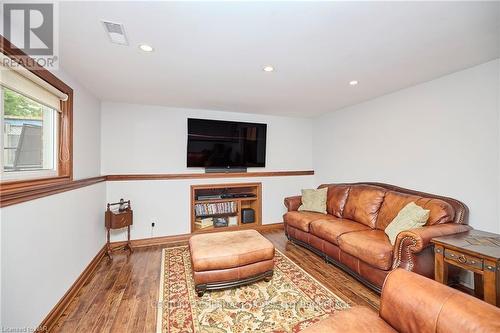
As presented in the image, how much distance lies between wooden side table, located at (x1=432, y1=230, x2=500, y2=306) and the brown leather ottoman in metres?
1.47

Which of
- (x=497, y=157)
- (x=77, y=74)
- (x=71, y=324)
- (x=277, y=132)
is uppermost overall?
(x=77, y=74)

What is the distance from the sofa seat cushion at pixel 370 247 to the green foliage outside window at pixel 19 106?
3.20 meters

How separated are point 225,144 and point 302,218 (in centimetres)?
183

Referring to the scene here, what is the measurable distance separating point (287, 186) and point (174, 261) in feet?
8.47

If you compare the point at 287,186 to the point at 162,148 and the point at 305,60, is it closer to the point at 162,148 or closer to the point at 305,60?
the point at 162,148

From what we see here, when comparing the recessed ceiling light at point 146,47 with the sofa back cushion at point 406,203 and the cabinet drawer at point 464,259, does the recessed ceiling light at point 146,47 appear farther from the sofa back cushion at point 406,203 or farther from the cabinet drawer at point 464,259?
the sofa back cushion at point 406,203

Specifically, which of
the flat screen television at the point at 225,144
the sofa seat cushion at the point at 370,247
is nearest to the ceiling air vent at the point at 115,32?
the flat screen television at the point at 225,144

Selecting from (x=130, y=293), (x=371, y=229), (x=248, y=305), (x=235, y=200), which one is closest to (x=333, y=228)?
(x=371, y=229)

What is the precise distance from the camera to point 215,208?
3.93 m

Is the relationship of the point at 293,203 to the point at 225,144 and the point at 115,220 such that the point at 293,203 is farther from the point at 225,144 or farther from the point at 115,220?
the point at 115,220

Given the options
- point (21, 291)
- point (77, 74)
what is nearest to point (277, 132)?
point (77, 74)

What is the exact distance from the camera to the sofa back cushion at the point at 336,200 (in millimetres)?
3348

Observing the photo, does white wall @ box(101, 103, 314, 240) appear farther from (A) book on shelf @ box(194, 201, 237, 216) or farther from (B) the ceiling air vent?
(B) the ceiling air vent

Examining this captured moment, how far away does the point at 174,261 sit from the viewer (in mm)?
2883
